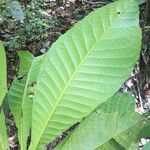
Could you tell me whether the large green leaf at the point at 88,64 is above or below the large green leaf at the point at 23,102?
above

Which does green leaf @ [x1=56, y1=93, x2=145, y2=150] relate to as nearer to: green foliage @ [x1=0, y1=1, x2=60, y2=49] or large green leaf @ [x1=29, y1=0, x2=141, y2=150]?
large green leaf @ [x1=29, y1=0, x2=141, y2=150]

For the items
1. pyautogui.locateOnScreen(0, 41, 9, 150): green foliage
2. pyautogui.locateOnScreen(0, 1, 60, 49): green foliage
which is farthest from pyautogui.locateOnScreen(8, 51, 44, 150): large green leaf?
pyautogui.locateOnScreen(0, 1, 60, 49): green foliage

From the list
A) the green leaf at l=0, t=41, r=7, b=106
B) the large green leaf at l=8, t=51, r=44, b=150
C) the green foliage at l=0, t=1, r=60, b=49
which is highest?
the green leaf at l=0, t=41, r=7, b=106

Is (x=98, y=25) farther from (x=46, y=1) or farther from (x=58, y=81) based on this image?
(x=46, y=1)

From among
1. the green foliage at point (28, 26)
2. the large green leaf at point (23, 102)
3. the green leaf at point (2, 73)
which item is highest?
the green leaf at point (2, 73)

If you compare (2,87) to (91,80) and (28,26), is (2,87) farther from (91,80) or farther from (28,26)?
(28,26)

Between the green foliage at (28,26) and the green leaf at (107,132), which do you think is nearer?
the green leaf at (107,132)

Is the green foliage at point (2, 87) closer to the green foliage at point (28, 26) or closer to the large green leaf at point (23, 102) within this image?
the large green leaf at point (23, 102)

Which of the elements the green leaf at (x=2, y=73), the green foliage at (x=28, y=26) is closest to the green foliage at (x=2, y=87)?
the green leaf at (x=2, y=73)
